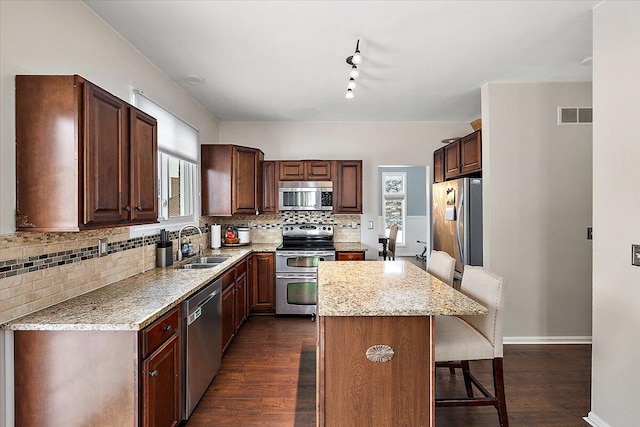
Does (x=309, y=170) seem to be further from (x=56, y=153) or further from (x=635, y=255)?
(x=635, y=255)

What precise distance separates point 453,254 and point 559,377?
4.76 ft

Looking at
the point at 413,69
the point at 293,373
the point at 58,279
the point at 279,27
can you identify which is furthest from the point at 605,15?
the point at 58,279

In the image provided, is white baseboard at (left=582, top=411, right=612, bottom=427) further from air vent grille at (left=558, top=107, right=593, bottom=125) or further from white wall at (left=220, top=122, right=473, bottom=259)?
white wall at (left=220, top=122, right=473, bottom=259)

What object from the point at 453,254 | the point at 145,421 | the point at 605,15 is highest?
the point at 605,15

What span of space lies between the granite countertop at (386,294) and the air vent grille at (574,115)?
2.34 meters

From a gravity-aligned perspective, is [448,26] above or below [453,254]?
above

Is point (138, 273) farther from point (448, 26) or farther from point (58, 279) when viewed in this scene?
point (448, 26)

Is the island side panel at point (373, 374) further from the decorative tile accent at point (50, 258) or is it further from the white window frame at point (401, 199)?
the white window frame at point (401, 199)

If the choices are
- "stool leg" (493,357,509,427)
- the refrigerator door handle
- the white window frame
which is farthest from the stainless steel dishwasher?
the white window frame

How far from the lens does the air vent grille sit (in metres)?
3.39

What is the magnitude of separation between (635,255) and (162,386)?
269cm

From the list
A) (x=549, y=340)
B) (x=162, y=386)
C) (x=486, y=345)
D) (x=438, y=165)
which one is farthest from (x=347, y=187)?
(x=162, y=386)

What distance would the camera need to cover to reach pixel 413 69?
3131 mm

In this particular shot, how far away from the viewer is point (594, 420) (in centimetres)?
214
